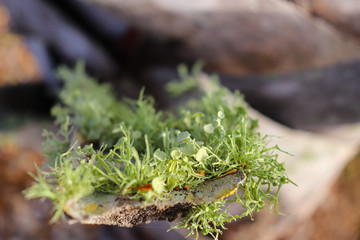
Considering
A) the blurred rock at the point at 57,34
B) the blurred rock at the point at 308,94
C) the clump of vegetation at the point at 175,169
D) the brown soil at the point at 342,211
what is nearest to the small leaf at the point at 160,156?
the clump of vegetation at the point at 175,169

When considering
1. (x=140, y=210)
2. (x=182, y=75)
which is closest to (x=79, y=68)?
(x=182, y=75)

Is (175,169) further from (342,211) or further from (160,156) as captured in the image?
(342,211)

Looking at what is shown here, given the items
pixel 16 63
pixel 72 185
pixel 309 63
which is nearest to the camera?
pixel 72 185

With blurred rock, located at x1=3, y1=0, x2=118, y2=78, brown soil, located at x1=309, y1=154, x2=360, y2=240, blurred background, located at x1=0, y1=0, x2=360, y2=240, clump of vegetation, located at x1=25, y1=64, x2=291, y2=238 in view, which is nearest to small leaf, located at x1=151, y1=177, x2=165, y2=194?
clump of vegetation, located at x1=25, y1=64, x2=291, y2=238

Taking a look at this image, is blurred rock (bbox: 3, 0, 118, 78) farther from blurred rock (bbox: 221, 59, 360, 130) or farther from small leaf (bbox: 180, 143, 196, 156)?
small leaf (bbox: 180, 143, 196, 156)

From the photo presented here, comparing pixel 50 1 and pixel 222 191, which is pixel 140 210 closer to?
pixel 222 191

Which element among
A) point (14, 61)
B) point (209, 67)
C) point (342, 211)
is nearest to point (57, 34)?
point (14, 61)

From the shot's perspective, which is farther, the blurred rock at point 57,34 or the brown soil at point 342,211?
the brown soil at point 342,211

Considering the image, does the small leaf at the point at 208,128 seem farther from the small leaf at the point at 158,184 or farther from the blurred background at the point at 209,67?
the blurred background at the point at 209,67
